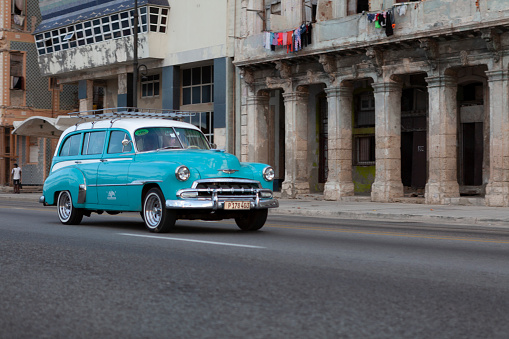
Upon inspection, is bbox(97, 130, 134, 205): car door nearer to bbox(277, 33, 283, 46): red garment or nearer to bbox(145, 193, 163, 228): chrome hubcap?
Answer: bbox(145, 193, 163, 228): chrome hubcap

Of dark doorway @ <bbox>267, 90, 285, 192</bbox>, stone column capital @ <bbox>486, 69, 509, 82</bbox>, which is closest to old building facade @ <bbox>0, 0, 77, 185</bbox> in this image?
dark doorway @ <bbox>267, 90, 285, 192</bbox>

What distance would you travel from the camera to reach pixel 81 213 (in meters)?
15.8

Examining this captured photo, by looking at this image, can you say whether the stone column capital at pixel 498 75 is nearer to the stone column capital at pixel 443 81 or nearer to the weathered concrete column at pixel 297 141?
the stone column capital at pixel 443 81

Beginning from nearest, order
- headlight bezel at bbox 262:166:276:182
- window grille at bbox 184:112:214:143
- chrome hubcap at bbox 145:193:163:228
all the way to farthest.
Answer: chrome hubcap at bbox 145:193:163:228 < headlight bezel at bbox 262:166:276:182 < window grille at bbox 184:112:214:143

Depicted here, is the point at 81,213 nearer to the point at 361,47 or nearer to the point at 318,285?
the point at 318,285

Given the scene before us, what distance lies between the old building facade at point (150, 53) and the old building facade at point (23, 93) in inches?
229

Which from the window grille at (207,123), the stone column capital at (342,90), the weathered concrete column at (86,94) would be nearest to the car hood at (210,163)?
the stone column capital at (342,90)

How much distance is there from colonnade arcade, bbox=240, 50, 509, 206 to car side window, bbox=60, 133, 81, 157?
15147 mm

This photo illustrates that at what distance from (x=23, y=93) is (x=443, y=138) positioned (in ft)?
112

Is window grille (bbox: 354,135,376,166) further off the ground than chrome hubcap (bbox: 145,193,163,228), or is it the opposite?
window grille (bbox: 354,135,376,166)

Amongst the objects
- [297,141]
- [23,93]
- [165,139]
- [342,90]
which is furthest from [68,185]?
[23,93]

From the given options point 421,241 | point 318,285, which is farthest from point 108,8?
point 318,285

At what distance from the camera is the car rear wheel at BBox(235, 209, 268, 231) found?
1427 cm

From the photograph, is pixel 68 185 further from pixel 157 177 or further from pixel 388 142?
pixel 388 142
